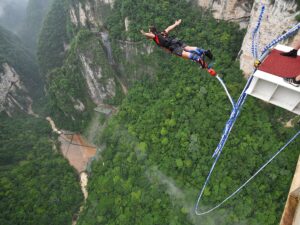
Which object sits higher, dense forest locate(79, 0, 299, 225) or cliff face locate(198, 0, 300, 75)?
cliff face locate(198, 0, 300, 75)

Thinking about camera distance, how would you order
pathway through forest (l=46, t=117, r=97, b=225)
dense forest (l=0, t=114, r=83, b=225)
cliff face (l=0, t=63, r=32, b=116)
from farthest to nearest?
cliff face (l=0, t=63, r=32, b=116) < pathway through forest (l=46, t=117, r=97, b=225) < dense forest (l=0, t=114, r=83, b=225)

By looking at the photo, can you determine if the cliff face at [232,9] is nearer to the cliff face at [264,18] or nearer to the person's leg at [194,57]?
the cliff face at [264,18]

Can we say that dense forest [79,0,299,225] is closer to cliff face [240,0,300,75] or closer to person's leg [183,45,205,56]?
cliff face [240,0,300,75]

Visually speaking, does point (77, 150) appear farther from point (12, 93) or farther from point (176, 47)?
point (176, 47)

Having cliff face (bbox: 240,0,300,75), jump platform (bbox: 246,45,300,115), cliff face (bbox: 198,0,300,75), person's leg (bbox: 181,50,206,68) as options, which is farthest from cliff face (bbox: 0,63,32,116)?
jump platform (bbox: 246,45,300,115)

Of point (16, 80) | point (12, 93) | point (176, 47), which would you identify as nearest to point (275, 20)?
point (176, 47)

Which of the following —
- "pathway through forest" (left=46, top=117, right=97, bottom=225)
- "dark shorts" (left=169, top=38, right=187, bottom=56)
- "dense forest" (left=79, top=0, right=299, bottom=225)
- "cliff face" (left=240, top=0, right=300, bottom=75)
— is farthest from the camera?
"pathway through forest" (left=46, top=117, right=97, bottom=225)

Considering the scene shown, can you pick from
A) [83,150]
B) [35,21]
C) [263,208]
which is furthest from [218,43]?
[35,21]
